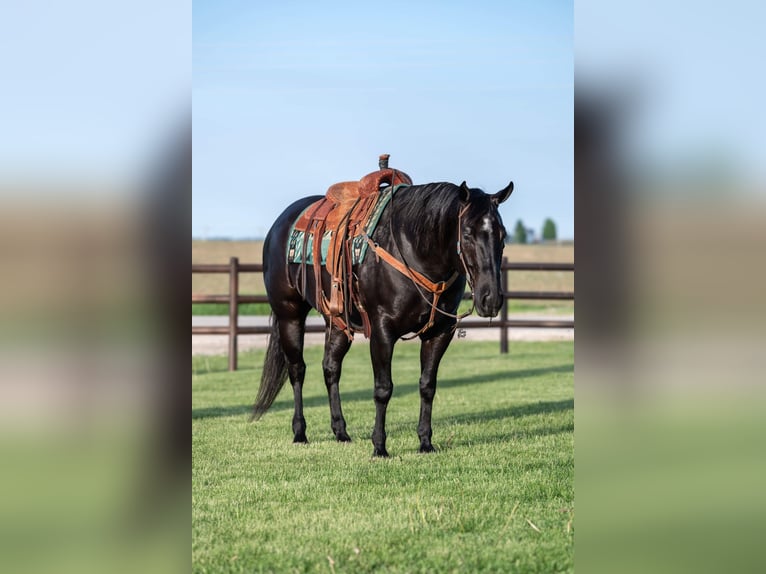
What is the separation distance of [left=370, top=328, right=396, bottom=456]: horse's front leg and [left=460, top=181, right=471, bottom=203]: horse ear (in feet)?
3.63

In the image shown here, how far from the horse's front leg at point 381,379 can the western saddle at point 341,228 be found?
26 centimetres

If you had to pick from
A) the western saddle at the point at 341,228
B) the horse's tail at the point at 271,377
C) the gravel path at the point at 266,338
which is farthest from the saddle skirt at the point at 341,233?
the gravel path at the point at 266,338

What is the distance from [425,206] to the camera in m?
5.12

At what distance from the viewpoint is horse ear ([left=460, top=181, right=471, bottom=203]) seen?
464 cm

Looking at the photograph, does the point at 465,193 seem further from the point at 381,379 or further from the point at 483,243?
the point at 381,379

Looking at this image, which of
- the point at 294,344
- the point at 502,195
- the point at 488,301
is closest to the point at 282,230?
the point at 294,344

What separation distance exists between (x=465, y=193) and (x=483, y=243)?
0.35m

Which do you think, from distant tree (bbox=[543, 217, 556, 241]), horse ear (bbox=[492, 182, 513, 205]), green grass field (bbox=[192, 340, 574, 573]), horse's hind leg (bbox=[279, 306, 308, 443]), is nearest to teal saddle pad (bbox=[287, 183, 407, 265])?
horse's hind leg (bbox=[279, 306, 308, 443])

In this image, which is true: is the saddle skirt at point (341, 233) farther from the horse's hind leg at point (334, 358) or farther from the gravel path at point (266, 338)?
the gravel path at point (266, 338)

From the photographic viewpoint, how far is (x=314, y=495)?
4125 mm

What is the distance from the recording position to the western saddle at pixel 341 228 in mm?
5516

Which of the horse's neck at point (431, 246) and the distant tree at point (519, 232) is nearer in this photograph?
the horse's neck at point (431, 246)
